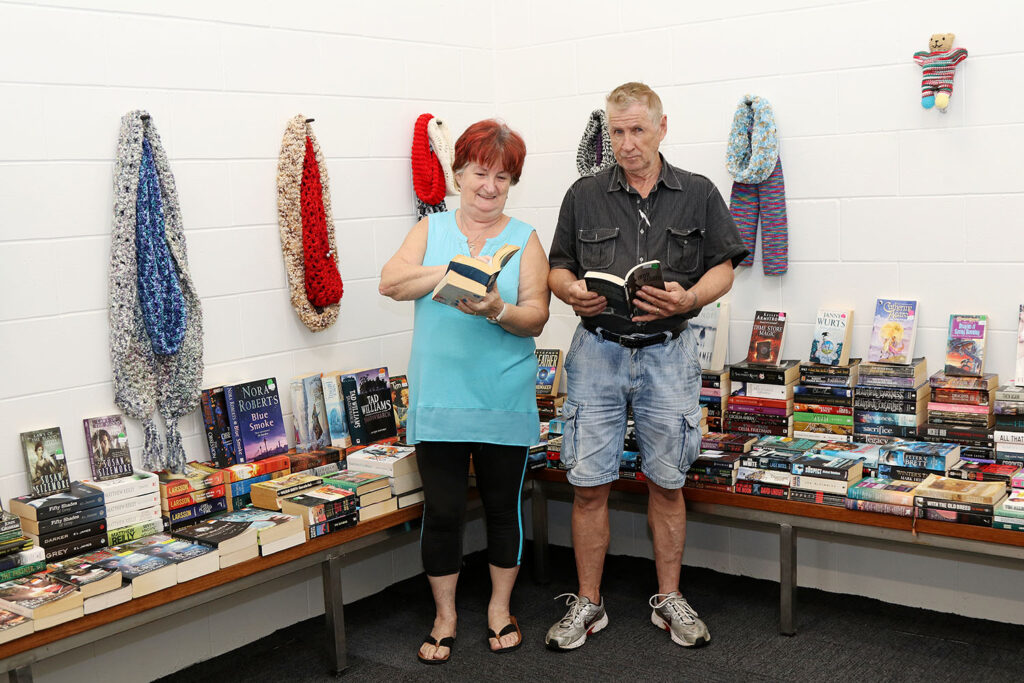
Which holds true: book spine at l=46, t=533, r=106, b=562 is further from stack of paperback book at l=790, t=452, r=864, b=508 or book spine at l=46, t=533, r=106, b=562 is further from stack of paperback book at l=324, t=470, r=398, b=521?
stack of paperback book at l=790, t=452, r=864, b=508

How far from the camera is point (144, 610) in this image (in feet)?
9.14

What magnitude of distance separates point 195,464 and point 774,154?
2328mm

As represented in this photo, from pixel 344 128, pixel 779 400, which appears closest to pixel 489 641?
pixel 779 400

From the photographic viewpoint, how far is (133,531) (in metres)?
3.03

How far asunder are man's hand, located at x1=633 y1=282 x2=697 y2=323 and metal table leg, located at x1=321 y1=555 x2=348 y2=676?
50.0 inches

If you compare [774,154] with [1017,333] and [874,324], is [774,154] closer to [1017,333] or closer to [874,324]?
[874,324]

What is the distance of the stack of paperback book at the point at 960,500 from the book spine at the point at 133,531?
2320mm

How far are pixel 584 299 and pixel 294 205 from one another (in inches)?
47.2

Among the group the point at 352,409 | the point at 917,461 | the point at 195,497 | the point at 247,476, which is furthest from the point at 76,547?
the point at 917,461

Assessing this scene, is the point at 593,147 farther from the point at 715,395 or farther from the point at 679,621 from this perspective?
the point at 679,621

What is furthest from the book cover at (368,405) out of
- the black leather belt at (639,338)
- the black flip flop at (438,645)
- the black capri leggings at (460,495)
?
the black leather belt at (639,338)

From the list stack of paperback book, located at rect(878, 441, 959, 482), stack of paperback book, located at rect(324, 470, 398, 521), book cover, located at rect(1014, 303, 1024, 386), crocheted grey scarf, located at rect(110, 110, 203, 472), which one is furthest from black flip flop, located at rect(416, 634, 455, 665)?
book cover, located at rect(1014, 303, 1024, 386)

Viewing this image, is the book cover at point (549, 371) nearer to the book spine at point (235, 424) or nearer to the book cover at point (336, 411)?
the book cover at point (336, 411)

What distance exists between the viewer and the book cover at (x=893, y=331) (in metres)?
3.53
